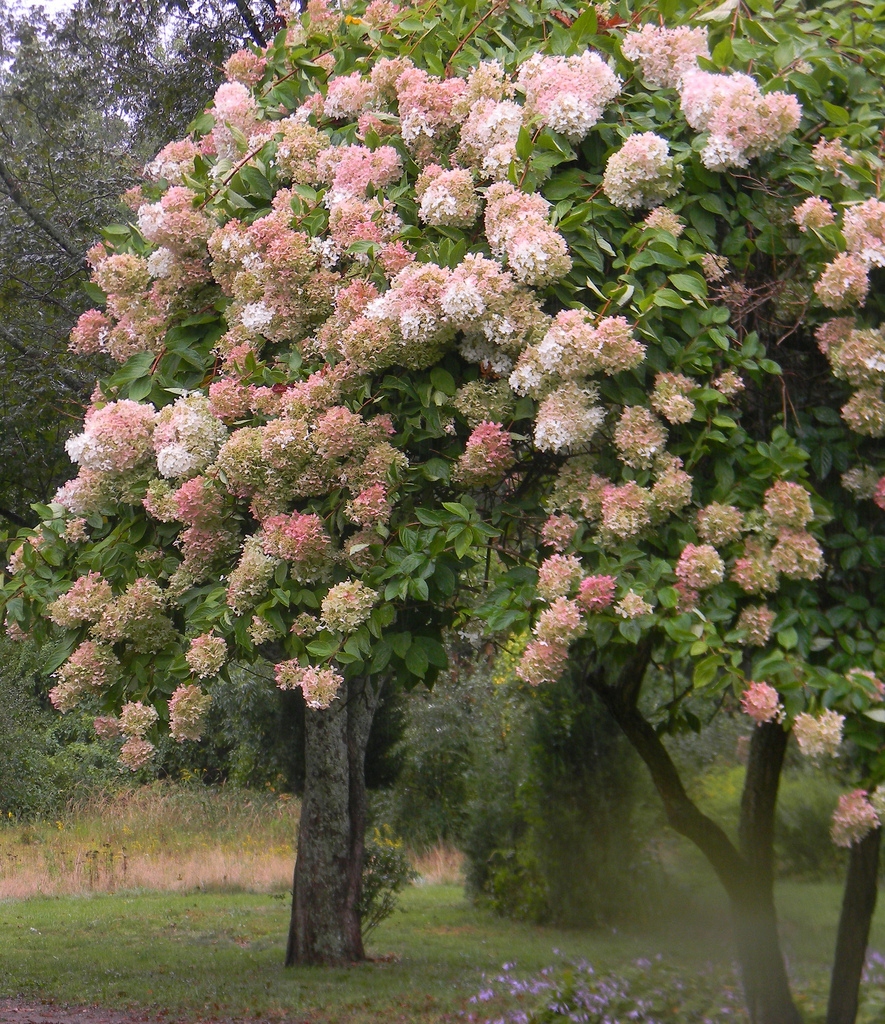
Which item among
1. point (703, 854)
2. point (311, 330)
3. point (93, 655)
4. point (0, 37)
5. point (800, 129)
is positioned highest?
point (0, 37)

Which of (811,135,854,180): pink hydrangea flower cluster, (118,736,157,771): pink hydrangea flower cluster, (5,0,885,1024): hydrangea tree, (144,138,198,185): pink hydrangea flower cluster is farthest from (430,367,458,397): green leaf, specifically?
(144,138,198,185): pink hydrangea flower cluster

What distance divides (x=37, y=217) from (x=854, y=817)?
27.0 ft

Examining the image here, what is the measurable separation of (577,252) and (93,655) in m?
1.94

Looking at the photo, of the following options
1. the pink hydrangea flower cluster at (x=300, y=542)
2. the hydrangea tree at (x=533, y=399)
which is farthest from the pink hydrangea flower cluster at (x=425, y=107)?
the pink hydrangea flower cluster at (x=300, y=542)

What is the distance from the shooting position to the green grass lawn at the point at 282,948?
3574 millimetres

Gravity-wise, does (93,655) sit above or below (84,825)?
above

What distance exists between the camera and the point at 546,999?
434cm

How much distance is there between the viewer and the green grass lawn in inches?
141

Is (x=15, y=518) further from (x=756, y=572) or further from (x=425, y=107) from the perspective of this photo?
(x=756, y=572)

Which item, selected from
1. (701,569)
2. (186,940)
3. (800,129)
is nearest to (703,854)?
(701,569)

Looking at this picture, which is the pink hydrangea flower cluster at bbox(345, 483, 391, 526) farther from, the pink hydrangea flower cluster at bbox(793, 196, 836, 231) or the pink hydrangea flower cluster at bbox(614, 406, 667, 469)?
the pink hydrangea flower cluster at bbox(793, 196, 836, 231)

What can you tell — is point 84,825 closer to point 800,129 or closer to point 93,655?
point 93,655

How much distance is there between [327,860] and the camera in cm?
807

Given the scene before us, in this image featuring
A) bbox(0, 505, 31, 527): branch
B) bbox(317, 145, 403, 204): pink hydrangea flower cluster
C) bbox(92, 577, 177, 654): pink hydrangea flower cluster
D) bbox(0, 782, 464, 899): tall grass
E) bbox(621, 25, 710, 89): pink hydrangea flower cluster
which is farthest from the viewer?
bbox(0, 782, 464, 899): tall grass
